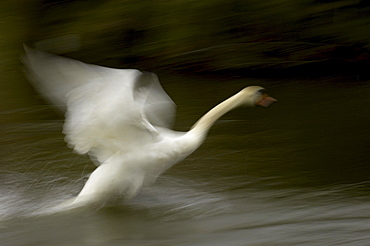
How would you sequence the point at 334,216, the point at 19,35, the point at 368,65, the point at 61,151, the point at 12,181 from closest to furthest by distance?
the point at 334,216, the point at 12,181, the point at 61,151, the point at 368,65, the point at 19,35

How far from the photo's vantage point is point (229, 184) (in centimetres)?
404

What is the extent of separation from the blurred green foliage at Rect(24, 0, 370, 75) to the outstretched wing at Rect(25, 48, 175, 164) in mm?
3666

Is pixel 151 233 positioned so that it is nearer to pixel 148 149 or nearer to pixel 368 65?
pixel 148 149

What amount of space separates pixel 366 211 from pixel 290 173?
918mm

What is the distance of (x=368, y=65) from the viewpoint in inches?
276

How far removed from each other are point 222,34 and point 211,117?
3.92m

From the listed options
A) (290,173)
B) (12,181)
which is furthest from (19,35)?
(290,173)

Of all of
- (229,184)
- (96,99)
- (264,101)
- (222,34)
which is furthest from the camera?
(222,34)

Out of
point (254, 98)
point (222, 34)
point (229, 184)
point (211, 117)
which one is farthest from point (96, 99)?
point (222, 34)

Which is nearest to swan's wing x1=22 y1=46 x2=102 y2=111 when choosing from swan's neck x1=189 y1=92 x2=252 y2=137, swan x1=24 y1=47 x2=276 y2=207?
swan x1=24 y1=47 x2=276 y2=207

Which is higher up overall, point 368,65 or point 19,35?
point 19,35

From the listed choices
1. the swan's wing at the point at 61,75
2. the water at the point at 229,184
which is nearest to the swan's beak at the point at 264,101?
the water at the point at 229,184

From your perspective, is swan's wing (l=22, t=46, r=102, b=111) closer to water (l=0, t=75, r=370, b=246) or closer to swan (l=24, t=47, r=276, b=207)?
swan (l=24, t=47, r=276, b=207)

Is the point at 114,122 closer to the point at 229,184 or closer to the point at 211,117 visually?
the point at 211,117
